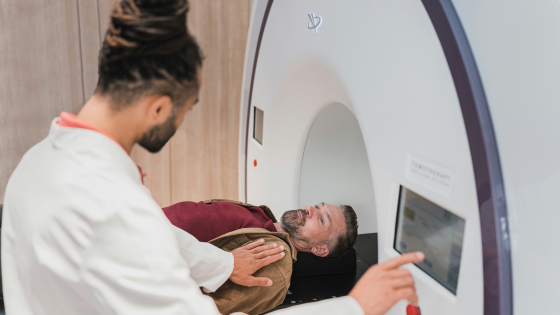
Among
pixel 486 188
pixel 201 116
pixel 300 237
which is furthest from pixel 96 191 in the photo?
pixel 201 116

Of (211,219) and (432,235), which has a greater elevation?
(432,235)

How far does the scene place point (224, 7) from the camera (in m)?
2.71

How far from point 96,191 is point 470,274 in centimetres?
59

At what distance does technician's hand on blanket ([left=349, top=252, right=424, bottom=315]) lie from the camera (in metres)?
0.79

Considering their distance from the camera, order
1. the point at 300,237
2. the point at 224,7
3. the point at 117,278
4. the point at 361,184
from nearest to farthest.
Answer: the point at 117,278 → the point at 300,237 → the point at 361,184 → the point at 224,7

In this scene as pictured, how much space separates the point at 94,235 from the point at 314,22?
894 mm

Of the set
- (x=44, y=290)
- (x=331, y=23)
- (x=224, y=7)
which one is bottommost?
(x=44, y=290)

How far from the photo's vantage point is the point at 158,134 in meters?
0.69

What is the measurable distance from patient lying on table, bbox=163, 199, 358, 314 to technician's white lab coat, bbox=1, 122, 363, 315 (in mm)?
705

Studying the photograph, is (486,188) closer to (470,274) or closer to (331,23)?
(470,274)

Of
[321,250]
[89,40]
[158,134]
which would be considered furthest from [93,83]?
[158,134]

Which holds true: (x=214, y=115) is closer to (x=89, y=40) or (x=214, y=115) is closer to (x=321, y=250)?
(x=89, y=40)

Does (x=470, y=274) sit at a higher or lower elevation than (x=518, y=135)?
lower

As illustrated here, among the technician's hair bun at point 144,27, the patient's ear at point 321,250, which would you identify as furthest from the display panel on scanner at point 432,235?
the patient's ear at point 321,250
